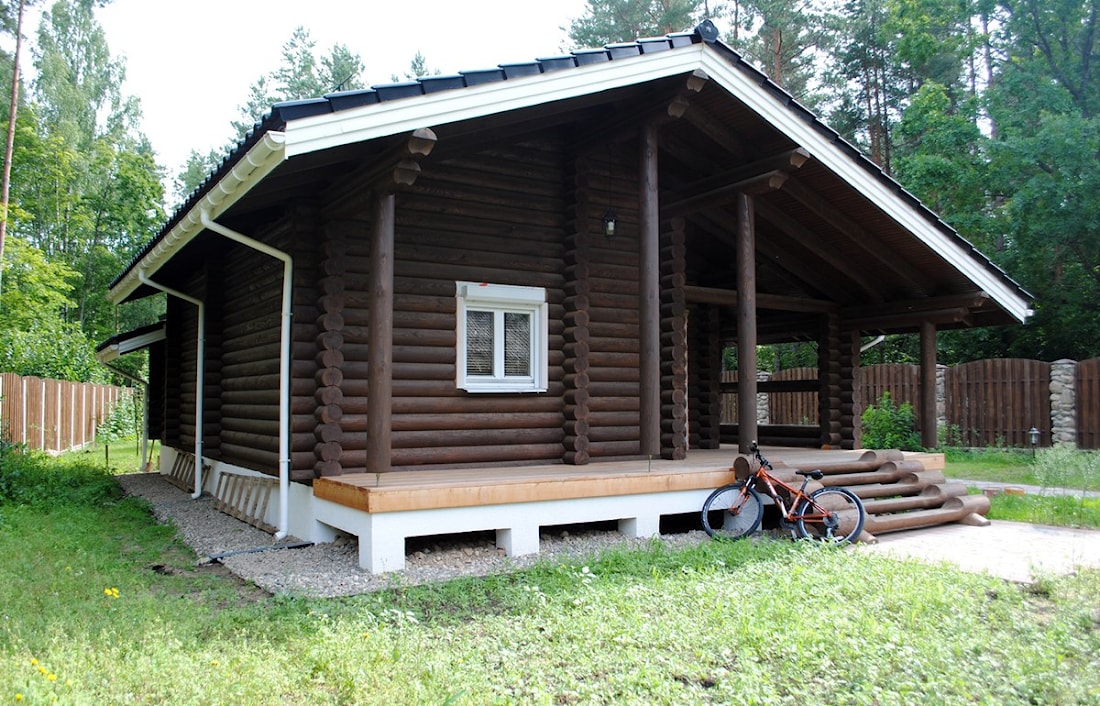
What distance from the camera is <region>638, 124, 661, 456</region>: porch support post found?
26.2ft

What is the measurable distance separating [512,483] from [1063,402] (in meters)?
15.2

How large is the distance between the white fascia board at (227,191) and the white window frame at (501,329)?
252 centimetres

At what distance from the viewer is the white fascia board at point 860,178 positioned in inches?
316

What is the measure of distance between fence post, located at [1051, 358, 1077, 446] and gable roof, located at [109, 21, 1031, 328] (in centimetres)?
815

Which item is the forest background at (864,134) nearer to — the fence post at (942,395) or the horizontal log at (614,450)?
the fence post at (942,395)

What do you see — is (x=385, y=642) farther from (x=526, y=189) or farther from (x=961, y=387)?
(x=961, y=387)

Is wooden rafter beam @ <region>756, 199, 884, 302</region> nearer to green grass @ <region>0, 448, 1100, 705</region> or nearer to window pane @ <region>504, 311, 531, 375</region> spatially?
window pane @ <region>504, 311, 531, 375</region>

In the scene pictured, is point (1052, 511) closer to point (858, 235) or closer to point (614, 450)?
point (858, 235)

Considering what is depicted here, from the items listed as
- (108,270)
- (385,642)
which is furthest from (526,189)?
(108,270)

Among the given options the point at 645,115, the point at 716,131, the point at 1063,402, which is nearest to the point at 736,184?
the point at 716,131

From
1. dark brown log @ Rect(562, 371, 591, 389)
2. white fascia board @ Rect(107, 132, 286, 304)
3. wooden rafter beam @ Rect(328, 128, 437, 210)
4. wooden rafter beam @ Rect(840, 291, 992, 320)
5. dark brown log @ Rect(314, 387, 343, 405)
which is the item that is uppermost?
wooden rafter beam @ Rect(328, 128, 437, 210)

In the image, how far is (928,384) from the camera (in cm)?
1084

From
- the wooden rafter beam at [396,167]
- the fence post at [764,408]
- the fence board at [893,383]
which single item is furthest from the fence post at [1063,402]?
the wooden rafter beam at [396,167]

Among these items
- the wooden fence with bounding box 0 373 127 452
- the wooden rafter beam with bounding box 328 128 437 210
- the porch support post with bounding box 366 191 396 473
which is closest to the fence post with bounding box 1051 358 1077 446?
the porch support post with bounding box 366 191 396 473
